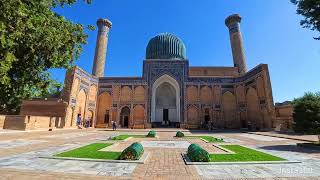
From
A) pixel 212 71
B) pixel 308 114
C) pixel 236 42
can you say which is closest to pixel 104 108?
pixel 212 71

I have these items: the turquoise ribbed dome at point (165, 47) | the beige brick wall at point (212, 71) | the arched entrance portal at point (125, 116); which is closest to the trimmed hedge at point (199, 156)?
the arched entrance portal at point (125, 116)

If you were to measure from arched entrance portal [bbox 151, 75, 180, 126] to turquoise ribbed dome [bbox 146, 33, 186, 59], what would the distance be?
4.81 metres

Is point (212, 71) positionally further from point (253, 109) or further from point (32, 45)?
point (32, 45)

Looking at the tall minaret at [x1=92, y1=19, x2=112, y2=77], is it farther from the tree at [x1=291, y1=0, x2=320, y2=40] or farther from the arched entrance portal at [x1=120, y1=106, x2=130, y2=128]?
the tree at [x1=291, y1=0, x2=320, y2=40]

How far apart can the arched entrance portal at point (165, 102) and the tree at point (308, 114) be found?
22.0 meters

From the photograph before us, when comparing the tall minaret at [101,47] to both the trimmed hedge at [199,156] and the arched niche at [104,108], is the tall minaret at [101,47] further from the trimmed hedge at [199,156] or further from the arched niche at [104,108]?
the trimmed hedge at [199,156]

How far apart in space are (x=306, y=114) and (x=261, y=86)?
628 inches

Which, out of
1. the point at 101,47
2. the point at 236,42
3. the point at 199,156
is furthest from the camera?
the point at 101,47

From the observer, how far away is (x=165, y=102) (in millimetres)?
35125

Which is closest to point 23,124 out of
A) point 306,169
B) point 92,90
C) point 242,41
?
point 92,90

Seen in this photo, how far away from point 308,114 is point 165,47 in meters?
28.1

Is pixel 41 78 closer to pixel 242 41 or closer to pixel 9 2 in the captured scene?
pixel 9 2

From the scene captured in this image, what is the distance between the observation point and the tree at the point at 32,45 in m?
4.45

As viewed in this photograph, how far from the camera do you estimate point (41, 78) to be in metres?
6.54
